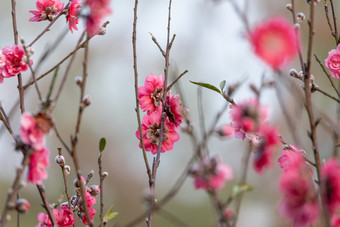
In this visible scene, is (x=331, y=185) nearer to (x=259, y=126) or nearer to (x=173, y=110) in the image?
(x=259, y=126)

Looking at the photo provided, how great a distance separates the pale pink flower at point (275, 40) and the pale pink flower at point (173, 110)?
37cm

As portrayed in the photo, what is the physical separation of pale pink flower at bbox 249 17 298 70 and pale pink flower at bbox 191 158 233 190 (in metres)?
0.18

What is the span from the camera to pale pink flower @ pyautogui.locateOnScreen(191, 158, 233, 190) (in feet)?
2.22

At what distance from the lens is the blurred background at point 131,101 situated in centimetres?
873

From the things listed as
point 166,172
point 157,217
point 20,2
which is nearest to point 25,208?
point 157,217

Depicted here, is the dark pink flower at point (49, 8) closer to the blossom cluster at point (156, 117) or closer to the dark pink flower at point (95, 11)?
the blossom cluster at point (156, 117)

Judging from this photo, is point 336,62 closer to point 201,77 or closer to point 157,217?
point 157,217

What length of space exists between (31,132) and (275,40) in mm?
391

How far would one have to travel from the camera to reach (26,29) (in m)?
11.4

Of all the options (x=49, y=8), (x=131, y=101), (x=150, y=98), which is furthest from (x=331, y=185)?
(x=131, y=101)

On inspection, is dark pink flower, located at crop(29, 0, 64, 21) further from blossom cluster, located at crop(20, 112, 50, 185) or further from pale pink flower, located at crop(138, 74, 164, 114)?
blossom cluster, located at crop(20, 112, 50, 185)

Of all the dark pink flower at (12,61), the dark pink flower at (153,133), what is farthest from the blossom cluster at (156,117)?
the dark pink flower at (12,61)

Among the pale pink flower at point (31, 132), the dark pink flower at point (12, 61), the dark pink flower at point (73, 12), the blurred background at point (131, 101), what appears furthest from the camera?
the blurred background at point (131, 101)

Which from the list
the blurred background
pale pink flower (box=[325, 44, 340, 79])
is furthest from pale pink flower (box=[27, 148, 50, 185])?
the blurred background
